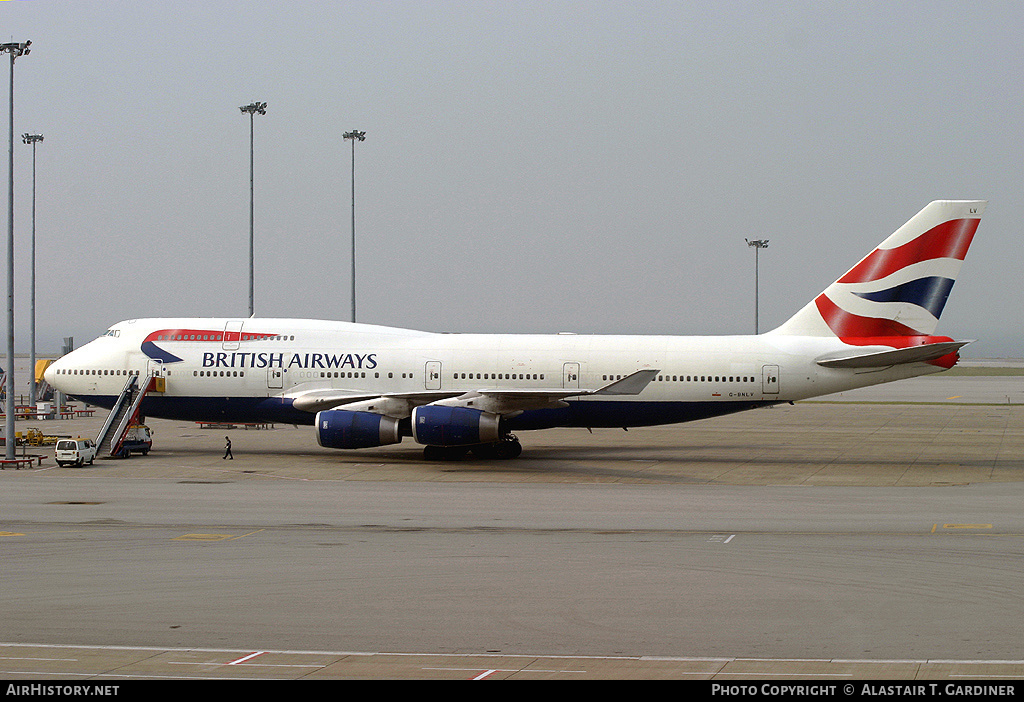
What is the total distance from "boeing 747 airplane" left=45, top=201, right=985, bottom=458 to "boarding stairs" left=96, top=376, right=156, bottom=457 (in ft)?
0.50

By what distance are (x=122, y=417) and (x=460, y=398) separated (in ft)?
42.9

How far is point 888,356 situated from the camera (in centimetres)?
3497

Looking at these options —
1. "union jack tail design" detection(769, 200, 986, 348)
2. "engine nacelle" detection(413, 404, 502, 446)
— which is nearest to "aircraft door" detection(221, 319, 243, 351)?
"engine nacelle" detection(413, 404, 502, 446)

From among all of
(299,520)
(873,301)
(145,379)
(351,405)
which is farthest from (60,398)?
(873,301)

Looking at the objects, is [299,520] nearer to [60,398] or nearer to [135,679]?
[135,679]

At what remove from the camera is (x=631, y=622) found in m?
14.6

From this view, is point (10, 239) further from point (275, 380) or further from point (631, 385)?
point (631, 385)

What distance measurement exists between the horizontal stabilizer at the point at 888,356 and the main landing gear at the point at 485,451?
11.4m

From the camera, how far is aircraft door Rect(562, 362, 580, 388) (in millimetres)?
37594

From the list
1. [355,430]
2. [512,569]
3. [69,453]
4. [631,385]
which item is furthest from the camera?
[355,430]

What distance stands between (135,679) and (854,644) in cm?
880

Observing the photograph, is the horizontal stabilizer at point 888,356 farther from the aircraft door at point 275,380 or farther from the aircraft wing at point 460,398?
the aircraft door at point 275,380

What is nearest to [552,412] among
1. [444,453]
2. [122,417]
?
[444,453]

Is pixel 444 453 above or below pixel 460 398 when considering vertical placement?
below
